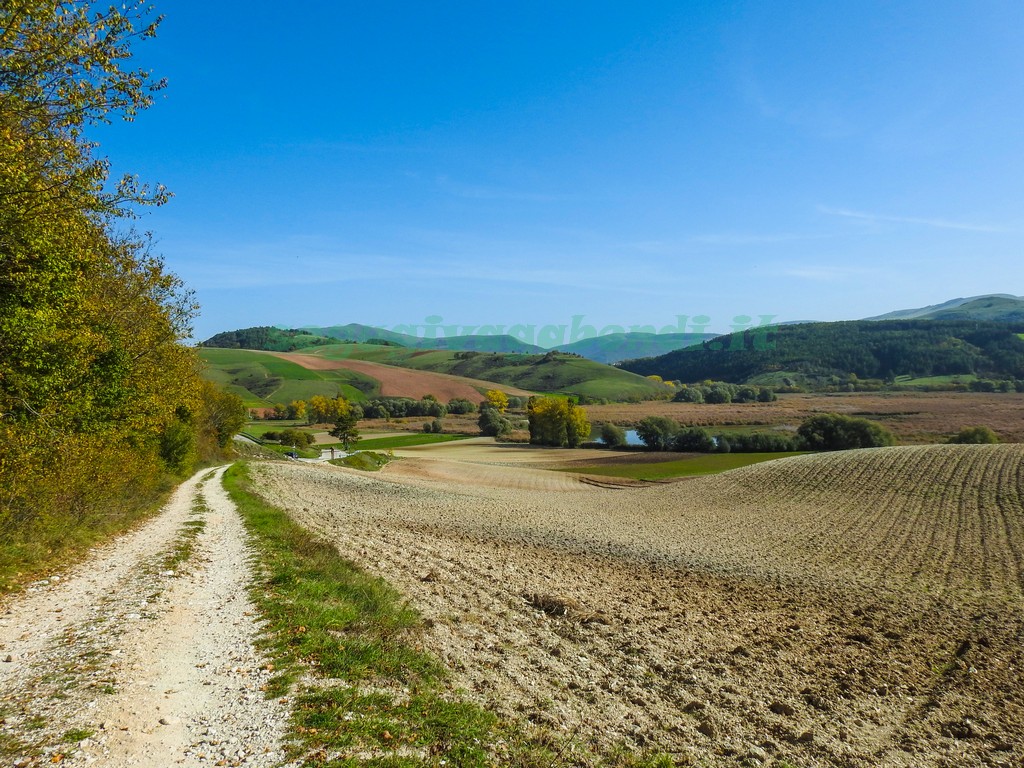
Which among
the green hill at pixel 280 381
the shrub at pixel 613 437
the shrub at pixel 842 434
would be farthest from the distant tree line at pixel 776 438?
the green hill at pixel 280 381

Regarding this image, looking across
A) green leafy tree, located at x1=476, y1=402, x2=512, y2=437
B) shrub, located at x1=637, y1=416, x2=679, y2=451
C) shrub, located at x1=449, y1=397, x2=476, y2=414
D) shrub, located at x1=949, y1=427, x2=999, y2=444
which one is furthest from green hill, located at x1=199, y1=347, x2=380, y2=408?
shrub, located at x1=949, y1=427, x2=999, y2=444

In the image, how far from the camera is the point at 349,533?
23.4 metres

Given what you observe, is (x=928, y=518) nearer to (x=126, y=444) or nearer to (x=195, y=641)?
(x=195, y=641)

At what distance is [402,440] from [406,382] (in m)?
58.4

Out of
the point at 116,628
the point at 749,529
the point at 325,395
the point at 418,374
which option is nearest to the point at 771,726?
the point at 116,628

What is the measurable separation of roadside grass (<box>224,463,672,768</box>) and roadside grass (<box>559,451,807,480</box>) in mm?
64503

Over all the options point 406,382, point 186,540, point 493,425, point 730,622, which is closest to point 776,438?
point 493,425

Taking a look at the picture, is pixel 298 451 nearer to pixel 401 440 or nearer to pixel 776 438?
pixel 401 440

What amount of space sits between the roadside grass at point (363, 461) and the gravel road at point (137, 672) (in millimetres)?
58392

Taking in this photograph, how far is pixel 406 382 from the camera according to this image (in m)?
168

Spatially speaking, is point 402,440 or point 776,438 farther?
point 402,440

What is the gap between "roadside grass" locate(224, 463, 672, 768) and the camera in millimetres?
6914

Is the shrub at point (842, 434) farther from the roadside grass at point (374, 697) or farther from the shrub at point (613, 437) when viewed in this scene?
the roadside grass at point (374, 697)

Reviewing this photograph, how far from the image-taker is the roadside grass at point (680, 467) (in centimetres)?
7462
